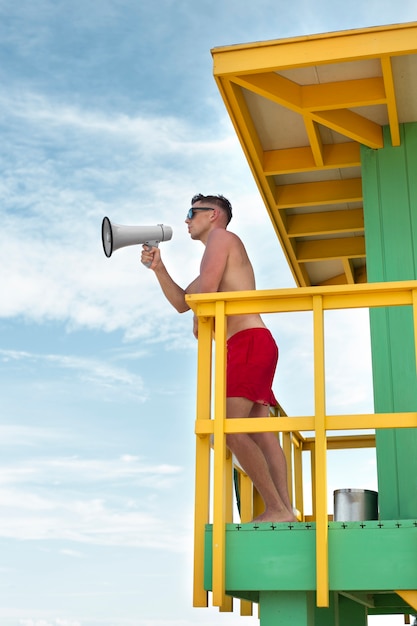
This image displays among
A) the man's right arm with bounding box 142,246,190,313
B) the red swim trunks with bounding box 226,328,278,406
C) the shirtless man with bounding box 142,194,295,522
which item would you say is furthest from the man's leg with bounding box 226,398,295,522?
the man's right arm with bounding box 142,246,190,313

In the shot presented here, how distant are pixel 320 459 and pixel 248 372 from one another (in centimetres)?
87

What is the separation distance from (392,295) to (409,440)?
160cm

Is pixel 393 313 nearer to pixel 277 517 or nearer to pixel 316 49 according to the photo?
pixel 316 49

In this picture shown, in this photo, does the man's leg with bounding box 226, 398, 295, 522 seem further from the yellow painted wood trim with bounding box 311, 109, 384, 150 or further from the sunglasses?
the yellow painted wood trim with bounding box 311, 109, 384, 150

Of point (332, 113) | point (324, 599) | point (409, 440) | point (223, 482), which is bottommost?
point (324, 599)

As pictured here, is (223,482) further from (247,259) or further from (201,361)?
(247,259)

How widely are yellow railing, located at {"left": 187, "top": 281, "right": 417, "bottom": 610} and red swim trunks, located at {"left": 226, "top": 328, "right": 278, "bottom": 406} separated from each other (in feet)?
1.08

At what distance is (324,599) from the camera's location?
3617 millimetres

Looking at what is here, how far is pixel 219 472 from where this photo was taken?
383 centimetres

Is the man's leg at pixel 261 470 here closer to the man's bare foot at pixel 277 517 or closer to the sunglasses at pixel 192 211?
the man's bare foot at pixel 277 517

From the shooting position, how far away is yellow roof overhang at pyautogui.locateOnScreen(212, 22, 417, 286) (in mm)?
5312

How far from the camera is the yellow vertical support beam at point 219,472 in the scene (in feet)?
12.4

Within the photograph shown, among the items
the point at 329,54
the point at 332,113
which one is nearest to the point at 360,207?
the point at 332,113

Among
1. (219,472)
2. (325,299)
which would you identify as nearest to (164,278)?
(325,299)
